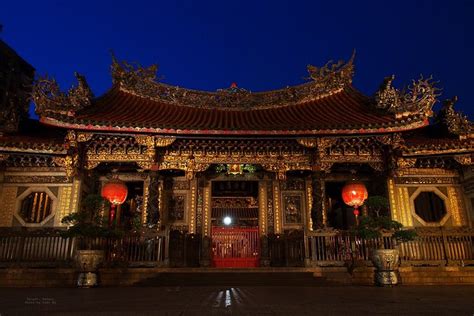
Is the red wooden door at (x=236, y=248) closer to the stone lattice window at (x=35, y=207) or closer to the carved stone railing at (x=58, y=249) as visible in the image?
the carved stone railing at (x=58, y=249)

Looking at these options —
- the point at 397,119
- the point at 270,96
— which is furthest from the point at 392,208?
the point at 270,96

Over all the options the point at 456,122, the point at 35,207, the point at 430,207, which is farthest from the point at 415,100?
the point at 35,207

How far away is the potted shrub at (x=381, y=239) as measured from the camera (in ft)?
26.4

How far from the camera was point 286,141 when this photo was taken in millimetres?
11336

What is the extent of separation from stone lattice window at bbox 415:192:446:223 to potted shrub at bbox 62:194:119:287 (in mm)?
9771

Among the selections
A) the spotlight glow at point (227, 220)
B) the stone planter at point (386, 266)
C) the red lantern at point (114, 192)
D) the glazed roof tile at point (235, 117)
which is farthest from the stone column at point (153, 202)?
the stone planter at point (386, 266)

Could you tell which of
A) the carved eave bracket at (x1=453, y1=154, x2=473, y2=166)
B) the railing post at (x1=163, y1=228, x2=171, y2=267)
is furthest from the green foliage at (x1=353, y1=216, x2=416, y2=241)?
the railing post at (x1=163, y1=228, x2=171, y2=267)

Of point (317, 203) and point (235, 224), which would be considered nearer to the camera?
point (317, 203)

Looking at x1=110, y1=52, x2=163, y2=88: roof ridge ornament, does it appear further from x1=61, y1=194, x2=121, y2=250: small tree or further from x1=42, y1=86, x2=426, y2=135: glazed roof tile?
x1=61, y1=194, x2=121, y2=250: small tree

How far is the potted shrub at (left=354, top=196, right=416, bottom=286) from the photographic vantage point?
8039 mm

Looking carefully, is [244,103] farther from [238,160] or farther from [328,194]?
[328,194]

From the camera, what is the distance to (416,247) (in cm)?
930

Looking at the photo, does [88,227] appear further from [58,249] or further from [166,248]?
[166,248]

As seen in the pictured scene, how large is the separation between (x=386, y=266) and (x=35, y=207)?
35.0 feet
